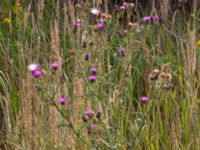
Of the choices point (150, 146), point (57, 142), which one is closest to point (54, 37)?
point (57, 142)

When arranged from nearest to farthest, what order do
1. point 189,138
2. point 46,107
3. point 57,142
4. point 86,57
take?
point 86,57, point 57,142, point 189,138, point 46,107

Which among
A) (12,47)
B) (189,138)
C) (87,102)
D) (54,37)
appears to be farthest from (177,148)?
(12,47)

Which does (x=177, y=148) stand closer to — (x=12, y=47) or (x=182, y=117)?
(x=182, y=117)

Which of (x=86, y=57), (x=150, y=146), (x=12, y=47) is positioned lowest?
(x=150, y=146)

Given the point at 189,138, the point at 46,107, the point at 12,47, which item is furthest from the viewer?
the point at 12,47

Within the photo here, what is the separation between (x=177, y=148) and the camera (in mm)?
2803

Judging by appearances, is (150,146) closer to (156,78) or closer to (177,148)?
(177,148)

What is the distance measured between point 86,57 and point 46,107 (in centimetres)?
72

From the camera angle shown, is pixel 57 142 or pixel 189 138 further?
pixel 189 138

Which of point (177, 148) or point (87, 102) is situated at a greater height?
point (87, 102)

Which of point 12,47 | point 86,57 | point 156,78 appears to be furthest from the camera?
point 12,47

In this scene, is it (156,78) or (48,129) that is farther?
(48,129)

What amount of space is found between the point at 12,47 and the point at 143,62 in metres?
0.90

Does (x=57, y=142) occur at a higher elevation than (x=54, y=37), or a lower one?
lower
